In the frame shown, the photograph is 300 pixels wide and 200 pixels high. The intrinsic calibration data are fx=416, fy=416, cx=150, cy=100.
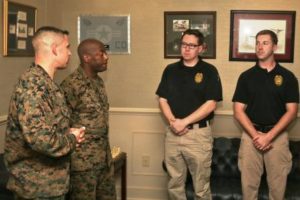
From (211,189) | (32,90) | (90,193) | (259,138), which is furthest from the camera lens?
(211,189)

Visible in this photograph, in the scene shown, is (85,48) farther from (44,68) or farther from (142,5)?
(142,5)

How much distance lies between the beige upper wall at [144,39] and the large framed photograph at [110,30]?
0.05 metres

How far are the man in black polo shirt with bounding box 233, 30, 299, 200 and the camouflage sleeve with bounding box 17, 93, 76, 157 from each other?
5.47 feet

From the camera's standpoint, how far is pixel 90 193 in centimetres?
276

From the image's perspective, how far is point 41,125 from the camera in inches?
76.7

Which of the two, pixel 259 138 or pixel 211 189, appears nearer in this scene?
pixel 259 138

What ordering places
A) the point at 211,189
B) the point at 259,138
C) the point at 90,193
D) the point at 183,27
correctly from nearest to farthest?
the point at 90,193 → the point at 259,138 → the point at 211,189 → the point at 183,27

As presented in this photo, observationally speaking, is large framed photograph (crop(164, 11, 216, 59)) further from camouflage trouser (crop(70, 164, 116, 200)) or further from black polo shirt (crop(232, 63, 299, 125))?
camouflage trouser (crop(70, 164, 116, 200))

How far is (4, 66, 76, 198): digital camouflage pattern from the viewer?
6.40ft

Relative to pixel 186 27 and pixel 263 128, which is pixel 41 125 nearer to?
pixel 263 128

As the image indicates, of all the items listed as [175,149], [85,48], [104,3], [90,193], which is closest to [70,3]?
[104,3]

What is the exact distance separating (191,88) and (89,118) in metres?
0.92

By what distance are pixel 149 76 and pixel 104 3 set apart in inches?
33.1

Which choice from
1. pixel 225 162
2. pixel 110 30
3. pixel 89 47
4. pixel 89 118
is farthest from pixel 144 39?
pixel 89 118
